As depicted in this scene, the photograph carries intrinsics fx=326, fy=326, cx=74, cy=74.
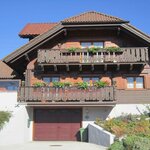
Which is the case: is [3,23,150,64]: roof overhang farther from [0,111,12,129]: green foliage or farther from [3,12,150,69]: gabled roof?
[0,111,12,129]: green foliage

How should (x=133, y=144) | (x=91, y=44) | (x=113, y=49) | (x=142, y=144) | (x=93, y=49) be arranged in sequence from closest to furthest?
(x=142, y=144)
(x=133, y=144)
(x=113, y=49)
(x=93, y=49)
(x=91, y=44)

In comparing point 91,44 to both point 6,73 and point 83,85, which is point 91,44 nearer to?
point 83,85

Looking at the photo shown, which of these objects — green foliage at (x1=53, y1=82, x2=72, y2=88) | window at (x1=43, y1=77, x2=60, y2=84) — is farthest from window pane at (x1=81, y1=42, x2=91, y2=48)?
green foliage at (x1=53, y1=82, x2=72, y2=88)

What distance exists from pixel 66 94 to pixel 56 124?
116 inches

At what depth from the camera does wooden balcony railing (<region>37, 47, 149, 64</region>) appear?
23.2 meters

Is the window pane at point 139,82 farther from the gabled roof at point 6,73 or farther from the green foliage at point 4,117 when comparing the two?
the gabled roof at point 6,73

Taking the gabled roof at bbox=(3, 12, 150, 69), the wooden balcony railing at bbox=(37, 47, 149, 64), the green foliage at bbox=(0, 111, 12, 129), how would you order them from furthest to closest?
the gabled roof at bbox=(3, 12, 150, 69) < the wooden balcony railing at bbox=(37, 47, 149, 64) < the green foliage at bbox=(0, 111, 12, 129)

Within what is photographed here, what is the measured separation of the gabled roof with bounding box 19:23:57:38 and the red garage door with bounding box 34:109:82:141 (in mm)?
7058

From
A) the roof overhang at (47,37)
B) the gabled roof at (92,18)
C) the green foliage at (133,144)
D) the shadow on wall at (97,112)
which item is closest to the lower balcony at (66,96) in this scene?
the shadow on wall at (97,112)

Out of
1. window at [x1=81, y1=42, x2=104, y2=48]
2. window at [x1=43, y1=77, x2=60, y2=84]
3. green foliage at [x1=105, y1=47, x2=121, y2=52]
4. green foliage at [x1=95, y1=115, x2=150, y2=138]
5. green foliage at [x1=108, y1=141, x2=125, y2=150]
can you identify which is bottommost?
green foliage at [x1=108, y1=141, x2=125, y2=150]

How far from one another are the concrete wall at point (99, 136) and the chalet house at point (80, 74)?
2322 mm

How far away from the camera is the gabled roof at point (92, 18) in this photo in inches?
935

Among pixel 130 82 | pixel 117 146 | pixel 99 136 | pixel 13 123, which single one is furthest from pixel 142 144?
pixel 130 82

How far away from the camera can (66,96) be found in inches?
894
